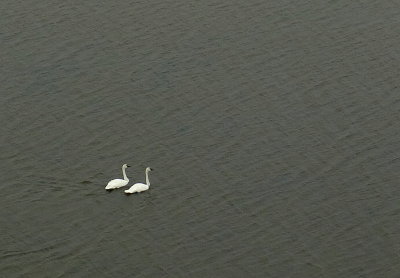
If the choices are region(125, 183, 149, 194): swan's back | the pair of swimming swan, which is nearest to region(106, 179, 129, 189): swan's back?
the pair of swimming swan

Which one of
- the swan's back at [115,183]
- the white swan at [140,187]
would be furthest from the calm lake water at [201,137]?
the swan's back at [115,183]

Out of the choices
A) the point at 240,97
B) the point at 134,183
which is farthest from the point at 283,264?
the point at 240,97

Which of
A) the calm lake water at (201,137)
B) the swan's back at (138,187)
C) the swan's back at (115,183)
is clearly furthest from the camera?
the swan's back at (138,187)

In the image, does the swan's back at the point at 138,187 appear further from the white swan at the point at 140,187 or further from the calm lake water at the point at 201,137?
the calm lake water at the point at 201,137

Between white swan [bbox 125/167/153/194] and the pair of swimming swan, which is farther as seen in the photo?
white swan [bbox 125/167/153/194]

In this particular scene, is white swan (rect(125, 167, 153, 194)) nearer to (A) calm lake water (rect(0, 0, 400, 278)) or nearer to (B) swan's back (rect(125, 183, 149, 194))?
(B) swan's back (rect(125, 183, 149, 194))

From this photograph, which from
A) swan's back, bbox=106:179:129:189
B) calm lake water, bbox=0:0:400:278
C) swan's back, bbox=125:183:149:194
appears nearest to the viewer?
calm lake water, bbox=0:0:400:278

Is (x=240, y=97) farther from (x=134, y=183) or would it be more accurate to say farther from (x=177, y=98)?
(x=134, y=183)

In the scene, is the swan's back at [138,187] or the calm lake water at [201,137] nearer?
the calm lake water at [201,137]
